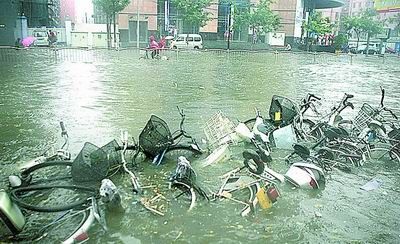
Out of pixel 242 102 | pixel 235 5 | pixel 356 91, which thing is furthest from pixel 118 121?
pixel 235 5

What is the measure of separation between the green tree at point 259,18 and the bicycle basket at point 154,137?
37.9 metres

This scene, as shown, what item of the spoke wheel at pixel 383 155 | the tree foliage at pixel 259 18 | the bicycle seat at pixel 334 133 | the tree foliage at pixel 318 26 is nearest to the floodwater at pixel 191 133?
the spoke wheel at pixel 383 155

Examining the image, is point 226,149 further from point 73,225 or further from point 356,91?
point 356,91

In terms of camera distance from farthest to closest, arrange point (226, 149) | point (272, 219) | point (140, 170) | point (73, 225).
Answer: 1. point (226, 149)
2. point (140, 170)
3. point (272, 219)
4. point (73, 225)

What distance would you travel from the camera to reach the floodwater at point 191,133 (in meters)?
4.40

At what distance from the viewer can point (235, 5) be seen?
42.8 m

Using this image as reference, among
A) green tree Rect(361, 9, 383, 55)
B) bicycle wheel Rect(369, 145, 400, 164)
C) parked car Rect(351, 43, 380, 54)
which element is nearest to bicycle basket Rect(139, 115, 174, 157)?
bicycle wheel Rect(369, 145, 400, 164)

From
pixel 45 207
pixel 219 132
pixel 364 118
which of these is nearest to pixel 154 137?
pixel 219 132

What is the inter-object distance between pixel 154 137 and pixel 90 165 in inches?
47.8

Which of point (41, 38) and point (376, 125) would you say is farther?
point (41, 38)

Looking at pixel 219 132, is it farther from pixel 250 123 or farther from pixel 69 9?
pixel 69 9

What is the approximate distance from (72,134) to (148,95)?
458 centimetres

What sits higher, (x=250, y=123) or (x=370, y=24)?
(x=370, y=24)

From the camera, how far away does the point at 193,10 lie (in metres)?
40.1
